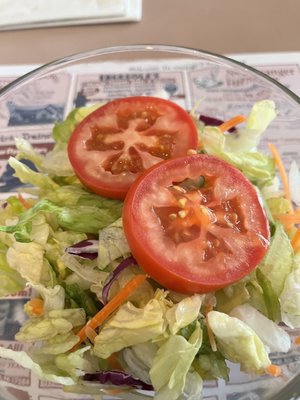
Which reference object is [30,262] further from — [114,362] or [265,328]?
[265,328]

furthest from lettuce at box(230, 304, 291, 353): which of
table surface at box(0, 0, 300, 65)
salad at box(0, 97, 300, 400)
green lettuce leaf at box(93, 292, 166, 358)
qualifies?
table surface at box(0, 0, 300, 65)

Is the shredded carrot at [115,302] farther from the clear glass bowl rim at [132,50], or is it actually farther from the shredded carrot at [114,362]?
the clear glass bowl rim at [132,50]

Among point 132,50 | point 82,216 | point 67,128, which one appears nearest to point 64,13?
point 132,50

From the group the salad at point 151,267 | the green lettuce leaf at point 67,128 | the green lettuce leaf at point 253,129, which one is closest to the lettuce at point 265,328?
the salad at point 151,267

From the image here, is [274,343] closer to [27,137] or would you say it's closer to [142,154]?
[142,154]

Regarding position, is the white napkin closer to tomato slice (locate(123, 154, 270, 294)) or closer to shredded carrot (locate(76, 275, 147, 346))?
tomato slice (locate(123, 154, 270, 294))

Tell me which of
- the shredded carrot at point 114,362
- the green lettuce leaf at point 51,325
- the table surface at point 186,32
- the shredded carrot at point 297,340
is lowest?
the shredded carrot at point 114,362

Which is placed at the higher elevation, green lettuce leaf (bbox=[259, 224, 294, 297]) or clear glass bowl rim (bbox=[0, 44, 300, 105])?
clear glass bowl rim (bbox=[0, 44, 300, 105])
